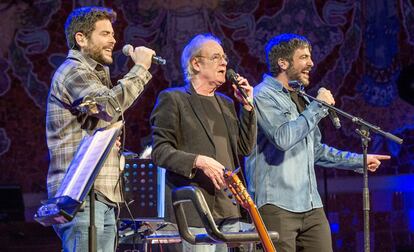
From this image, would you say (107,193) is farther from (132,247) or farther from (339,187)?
(339,187)

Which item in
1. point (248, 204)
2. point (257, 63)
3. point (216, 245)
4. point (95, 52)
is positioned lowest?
point (216, 245)

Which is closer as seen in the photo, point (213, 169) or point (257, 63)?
point (213, 169)

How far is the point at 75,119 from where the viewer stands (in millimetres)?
3361

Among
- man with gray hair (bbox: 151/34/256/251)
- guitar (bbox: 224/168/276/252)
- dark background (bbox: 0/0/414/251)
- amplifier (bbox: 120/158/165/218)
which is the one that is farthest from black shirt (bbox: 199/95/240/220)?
dark background (bbox: 0/0/414/251)

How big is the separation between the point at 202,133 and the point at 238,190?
0.49 meters

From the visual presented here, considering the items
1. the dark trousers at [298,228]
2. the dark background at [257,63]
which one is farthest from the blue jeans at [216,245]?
the dark background at [257,63]

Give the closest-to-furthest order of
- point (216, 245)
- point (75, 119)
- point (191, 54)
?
point (75, 119) < point (216, 245) < point (191, 54)

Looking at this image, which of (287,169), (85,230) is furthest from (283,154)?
(85,230)

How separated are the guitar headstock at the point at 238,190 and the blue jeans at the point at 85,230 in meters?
0.54

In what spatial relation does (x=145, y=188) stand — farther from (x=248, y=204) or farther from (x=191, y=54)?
(x=248, y=204)

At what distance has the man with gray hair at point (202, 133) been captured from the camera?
11.5 feet

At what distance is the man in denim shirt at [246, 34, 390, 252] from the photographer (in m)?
4.11

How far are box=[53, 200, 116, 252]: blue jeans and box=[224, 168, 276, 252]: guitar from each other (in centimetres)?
55

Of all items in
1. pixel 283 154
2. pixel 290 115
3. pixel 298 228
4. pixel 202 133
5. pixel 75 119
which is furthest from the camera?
pixel 290 115
